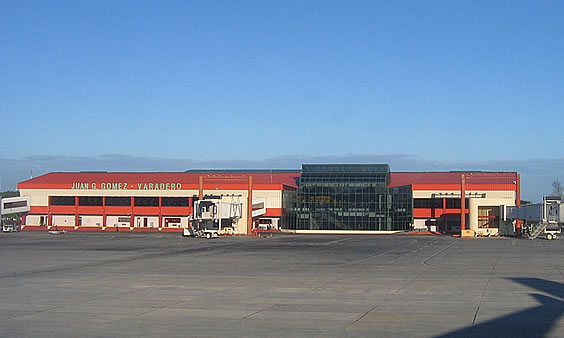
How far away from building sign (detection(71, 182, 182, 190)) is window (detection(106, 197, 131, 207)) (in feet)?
6.79

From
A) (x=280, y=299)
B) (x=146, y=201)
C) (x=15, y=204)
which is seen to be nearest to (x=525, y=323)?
(x=280, y=299)

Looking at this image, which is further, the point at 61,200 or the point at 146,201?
the point at 61,200

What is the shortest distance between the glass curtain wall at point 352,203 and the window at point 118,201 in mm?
33912

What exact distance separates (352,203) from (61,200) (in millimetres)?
58570

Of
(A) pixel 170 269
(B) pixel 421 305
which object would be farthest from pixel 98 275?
(B) pixel 421 305

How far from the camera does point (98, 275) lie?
36188mm

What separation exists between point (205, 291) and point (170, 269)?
483 inches

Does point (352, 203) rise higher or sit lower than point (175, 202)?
higher

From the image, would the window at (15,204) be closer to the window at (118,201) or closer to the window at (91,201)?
the window at (91,201)

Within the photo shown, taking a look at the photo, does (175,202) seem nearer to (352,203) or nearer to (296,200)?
(296,200)

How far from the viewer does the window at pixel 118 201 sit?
12975 cm

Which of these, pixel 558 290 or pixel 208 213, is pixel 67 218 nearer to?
pixel 208 213

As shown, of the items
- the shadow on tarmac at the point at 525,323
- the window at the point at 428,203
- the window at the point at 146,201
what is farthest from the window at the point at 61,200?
the shadow on tarmac at the point at 525,323

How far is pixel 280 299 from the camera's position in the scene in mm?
26062
